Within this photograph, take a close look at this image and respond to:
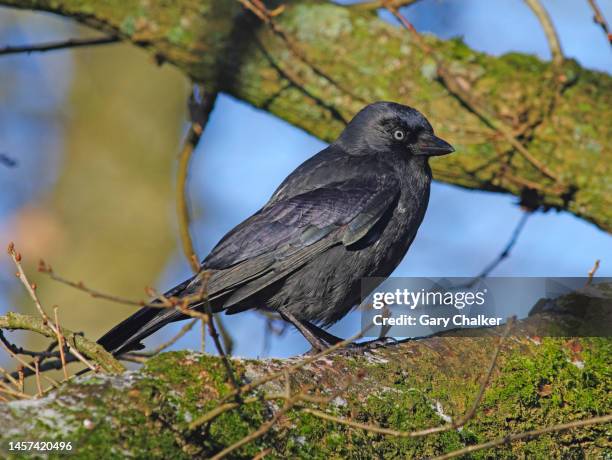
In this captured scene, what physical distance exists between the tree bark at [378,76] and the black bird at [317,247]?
0.59 meters

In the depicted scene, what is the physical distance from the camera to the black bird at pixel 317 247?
477cm

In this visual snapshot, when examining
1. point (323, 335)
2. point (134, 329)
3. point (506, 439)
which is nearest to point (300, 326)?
point (323, 335)

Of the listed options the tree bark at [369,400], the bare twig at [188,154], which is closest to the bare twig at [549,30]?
the tree bark at [369,400]

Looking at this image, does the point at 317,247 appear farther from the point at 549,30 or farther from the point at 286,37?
the point at 549,30

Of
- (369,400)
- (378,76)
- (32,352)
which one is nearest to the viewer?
(369,400)

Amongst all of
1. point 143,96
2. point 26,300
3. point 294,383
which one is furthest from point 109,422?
point 143,96

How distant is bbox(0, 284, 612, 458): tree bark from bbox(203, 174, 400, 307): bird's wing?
98 centimetres

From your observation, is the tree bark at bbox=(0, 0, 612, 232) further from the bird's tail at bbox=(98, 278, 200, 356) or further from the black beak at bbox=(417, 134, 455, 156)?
the bird's tail at bbox=(98, 278, 200, 356)

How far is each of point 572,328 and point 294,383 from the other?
178cm

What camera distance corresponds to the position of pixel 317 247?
15.8 ft

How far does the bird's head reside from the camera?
5.35 metres

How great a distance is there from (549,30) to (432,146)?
1217mm

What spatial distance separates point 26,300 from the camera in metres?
9.26

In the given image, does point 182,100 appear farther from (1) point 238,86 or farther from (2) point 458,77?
(2) point 458,77
